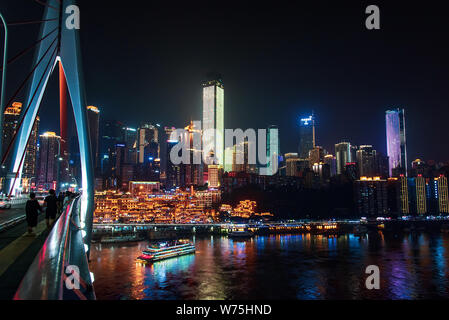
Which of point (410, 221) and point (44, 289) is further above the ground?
point (44, 289)

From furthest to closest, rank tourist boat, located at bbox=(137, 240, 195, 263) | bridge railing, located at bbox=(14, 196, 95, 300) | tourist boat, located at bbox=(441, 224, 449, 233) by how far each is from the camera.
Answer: tourist boat, located at bbox=(441, 224, 449, 233) → tourist boat, located at bbox=(137, 240, 195, 263) → bridge railing, located at bbox=(14, 196, 95, 300)

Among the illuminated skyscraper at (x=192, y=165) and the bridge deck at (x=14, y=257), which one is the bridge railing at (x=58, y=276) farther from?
the illuminated skyscraper at (x=192, y=165)

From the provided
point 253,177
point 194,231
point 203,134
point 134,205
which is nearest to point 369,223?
point 194,231

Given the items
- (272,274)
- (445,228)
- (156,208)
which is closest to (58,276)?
(272,274)

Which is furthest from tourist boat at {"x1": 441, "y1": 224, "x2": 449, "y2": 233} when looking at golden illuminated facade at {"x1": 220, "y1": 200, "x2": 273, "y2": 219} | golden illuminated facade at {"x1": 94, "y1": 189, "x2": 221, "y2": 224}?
golden illuminated facade at {"x1": 94, "y1": 189, "x2": 221, "y2": 224}

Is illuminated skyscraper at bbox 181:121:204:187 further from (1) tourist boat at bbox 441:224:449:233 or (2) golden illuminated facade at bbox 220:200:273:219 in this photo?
(1) tourist boat at bbox 441:224:449:233

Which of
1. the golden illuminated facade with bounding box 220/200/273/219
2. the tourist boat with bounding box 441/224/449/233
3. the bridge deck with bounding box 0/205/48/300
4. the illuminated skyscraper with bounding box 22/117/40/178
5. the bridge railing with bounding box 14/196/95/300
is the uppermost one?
the illuminated skyscraper with bounding box 22/117/40/178

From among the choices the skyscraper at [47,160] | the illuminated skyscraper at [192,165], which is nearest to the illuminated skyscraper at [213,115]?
the illuminated skyscraper at [192,165]

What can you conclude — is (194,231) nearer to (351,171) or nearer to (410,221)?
(410,221)
